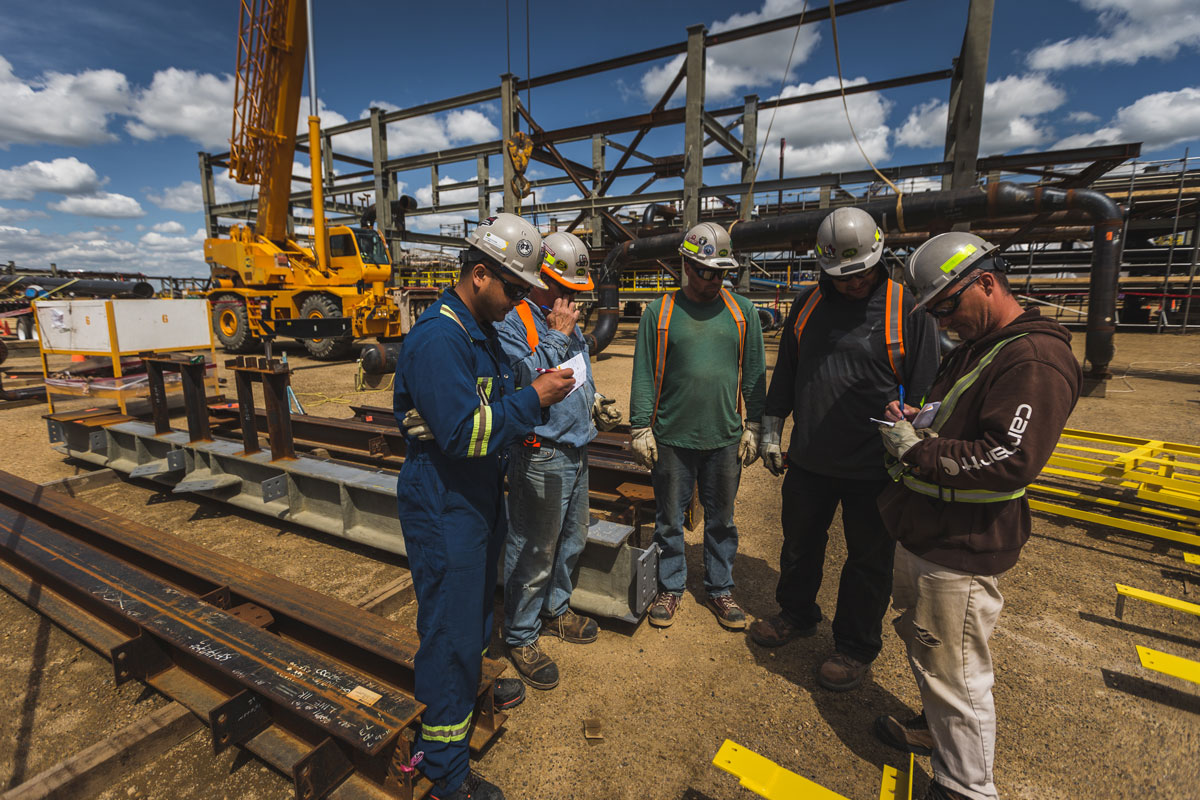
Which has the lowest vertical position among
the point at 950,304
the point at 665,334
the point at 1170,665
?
the point at 1170,665

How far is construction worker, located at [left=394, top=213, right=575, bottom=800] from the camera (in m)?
1.67

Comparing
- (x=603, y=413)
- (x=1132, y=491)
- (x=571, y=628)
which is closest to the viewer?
(x=603, y=413)

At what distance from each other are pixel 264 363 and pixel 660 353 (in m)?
3.19

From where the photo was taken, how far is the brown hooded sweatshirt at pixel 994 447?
1605mm

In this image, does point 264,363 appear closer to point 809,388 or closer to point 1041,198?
point 809,388

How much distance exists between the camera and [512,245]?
188cm

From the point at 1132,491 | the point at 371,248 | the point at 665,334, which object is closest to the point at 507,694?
the point at 665,334

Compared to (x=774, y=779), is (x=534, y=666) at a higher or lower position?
lower

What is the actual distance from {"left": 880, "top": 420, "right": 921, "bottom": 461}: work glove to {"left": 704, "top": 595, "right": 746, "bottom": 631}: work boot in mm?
1566

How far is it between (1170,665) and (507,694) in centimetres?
298

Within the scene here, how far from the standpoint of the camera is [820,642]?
2.95 meters

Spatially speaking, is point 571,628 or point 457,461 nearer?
point 457,461

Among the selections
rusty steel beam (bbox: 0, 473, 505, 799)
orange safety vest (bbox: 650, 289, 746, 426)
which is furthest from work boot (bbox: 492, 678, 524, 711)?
orange safety vest (bbox: 650, 289, 746, 426)

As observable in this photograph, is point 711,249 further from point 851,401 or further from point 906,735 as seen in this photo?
point 906,735
